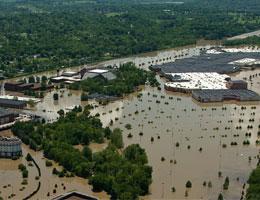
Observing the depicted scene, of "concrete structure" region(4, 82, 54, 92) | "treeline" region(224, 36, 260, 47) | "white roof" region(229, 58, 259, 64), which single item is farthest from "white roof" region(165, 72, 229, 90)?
"treeline" region(224, 36, 260, 47)

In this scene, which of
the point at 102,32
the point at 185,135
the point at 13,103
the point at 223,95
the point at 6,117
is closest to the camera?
the point at 185,135

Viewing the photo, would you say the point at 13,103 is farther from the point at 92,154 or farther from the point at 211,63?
the point at 211,63

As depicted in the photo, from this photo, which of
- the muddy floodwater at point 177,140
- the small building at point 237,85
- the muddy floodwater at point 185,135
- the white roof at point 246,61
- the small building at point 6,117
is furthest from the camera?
the white roof at point 246,61

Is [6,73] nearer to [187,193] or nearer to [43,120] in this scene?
[43,120]

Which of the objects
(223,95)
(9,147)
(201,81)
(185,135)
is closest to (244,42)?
(201,81)

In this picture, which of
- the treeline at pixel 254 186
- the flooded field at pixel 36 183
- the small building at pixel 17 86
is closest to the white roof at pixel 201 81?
the small building at pixel 17 86

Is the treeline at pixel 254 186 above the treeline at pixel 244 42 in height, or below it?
above

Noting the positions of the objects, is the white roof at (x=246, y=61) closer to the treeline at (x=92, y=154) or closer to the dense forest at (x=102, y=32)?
the dense forest at (x=102, y=32)

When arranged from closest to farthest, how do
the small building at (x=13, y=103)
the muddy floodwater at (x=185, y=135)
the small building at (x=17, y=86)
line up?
the muddy floodwater at (x=185, y=135) < the small building at (x=13, y=103) < the small building at (x=17, y=86)
